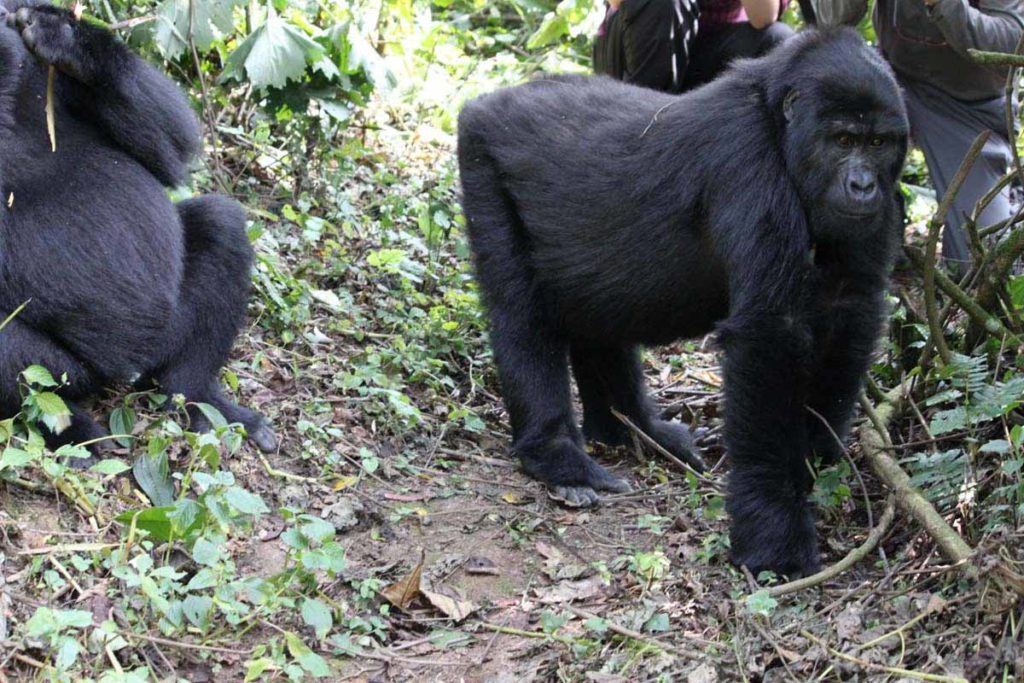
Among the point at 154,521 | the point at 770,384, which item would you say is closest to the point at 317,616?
the point at 154,521

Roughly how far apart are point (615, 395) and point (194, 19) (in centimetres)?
254

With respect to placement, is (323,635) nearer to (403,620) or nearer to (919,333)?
(403,620)

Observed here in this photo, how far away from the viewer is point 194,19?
5.46 m

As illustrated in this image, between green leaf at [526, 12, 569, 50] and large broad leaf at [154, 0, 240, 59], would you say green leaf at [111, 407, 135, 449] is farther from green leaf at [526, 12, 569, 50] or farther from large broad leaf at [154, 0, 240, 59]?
green leaf at [526, 12, 569, 50]

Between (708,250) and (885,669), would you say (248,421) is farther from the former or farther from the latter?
(885,669)

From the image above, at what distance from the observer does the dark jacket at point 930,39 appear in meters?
5.57

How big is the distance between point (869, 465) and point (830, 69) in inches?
55.5

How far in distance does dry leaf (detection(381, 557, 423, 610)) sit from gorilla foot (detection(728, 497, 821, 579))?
3.50ft

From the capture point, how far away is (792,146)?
13.4ft

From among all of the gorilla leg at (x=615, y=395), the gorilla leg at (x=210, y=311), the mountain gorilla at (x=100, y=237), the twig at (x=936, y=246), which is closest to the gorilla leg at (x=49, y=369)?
the mountain gorilla at (x=100, y=237)

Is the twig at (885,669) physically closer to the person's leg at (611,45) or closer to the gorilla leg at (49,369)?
the gorilla leg at (49,369)

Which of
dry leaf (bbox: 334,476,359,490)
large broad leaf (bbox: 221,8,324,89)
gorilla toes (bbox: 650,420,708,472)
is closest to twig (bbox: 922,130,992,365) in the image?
gorilla toes (bbox: 650,420,708,472)

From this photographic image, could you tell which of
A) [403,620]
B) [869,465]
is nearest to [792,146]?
[869,465]

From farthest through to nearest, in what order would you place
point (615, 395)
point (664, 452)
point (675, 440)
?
point (615, 395) → point (675, 440) → point (664, 452)
